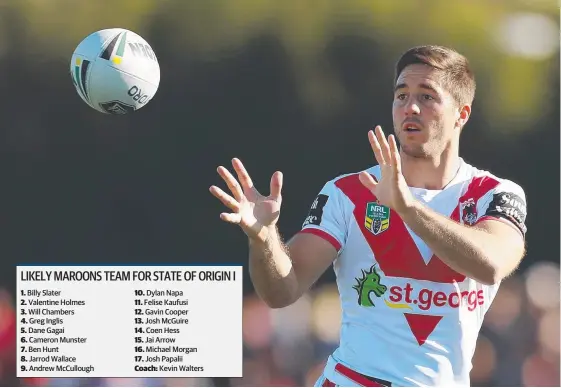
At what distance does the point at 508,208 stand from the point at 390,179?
77cm

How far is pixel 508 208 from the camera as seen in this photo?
4012 mm

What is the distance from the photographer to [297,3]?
320 inches

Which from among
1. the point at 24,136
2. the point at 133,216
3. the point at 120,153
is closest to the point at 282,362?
the point at 133,216

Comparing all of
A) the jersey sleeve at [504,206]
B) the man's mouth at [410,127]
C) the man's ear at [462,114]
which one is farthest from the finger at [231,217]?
the man's ear at [462,114]

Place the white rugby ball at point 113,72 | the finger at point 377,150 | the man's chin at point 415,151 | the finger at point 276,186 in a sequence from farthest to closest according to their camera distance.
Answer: the white rugby ball at point 113,72 < the man's chin at point 415,151 < the finger at point 276,186 < the finger at point 377,150

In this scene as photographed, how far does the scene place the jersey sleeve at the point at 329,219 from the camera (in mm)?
4066

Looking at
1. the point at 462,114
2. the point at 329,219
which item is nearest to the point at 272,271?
the point at 329,219

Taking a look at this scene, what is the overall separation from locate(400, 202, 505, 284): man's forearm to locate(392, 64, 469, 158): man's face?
Answer: 20.5 inches

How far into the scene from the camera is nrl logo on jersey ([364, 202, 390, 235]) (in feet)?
13.6

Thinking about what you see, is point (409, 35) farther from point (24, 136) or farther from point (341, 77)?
point (24, 136)

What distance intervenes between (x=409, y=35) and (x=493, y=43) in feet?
2.66

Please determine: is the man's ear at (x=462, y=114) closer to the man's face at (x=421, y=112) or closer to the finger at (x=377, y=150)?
the man's face at (x=421, y=112)

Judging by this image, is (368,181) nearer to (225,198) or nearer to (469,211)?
(225,198)

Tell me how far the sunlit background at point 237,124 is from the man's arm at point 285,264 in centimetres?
385
